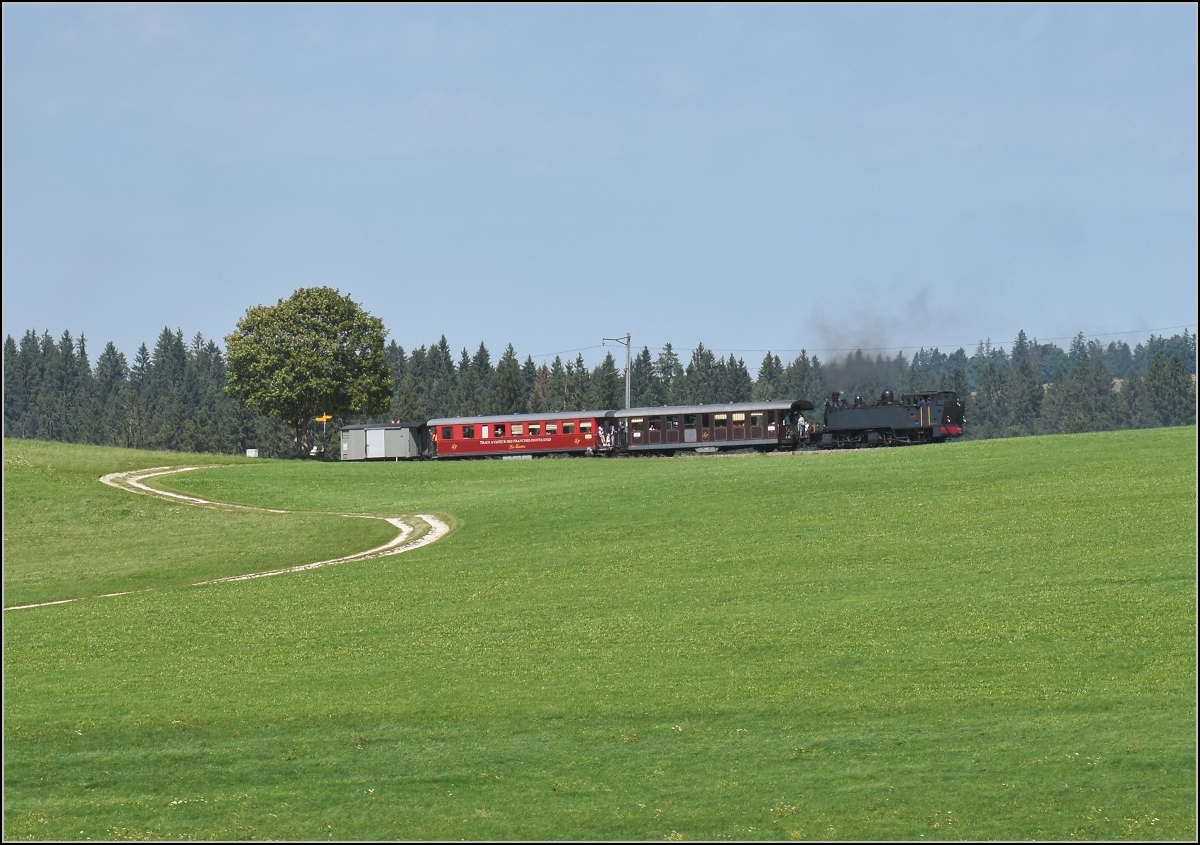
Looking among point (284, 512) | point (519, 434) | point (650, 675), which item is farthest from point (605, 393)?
point (650, 675)

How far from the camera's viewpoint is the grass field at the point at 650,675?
17.0m

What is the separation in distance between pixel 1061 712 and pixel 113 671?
1838 cm

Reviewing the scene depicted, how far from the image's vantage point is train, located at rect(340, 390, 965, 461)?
230ft

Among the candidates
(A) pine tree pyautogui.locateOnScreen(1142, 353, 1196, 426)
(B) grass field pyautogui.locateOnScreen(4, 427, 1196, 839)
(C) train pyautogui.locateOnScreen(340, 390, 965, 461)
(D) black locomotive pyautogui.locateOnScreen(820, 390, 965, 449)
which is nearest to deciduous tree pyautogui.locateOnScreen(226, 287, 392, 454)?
(C) train pyautogui.locateOnScreen(340, 390, 965, 461)

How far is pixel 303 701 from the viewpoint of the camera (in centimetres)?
2234

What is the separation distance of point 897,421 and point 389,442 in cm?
3724

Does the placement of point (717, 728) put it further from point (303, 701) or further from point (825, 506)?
point (825, 506)

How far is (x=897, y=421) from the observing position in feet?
230

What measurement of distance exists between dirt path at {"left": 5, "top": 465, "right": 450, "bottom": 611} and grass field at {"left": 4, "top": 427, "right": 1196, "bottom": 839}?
1.03m

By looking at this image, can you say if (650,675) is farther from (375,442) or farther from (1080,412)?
(1080,412)

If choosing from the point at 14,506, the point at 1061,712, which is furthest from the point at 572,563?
the point at 14,506

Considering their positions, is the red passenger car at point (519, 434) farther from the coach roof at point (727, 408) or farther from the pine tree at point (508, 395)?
the pine tree at point (508, 395)

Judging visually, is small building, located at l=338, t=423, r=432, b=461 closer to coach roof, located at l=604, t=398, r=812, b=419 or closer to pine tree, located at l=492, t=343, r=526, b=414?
coach roof, located at l=604, t=398, r=812, b=419

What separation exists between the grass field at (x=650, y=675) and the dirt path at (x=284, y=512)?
1.03m
